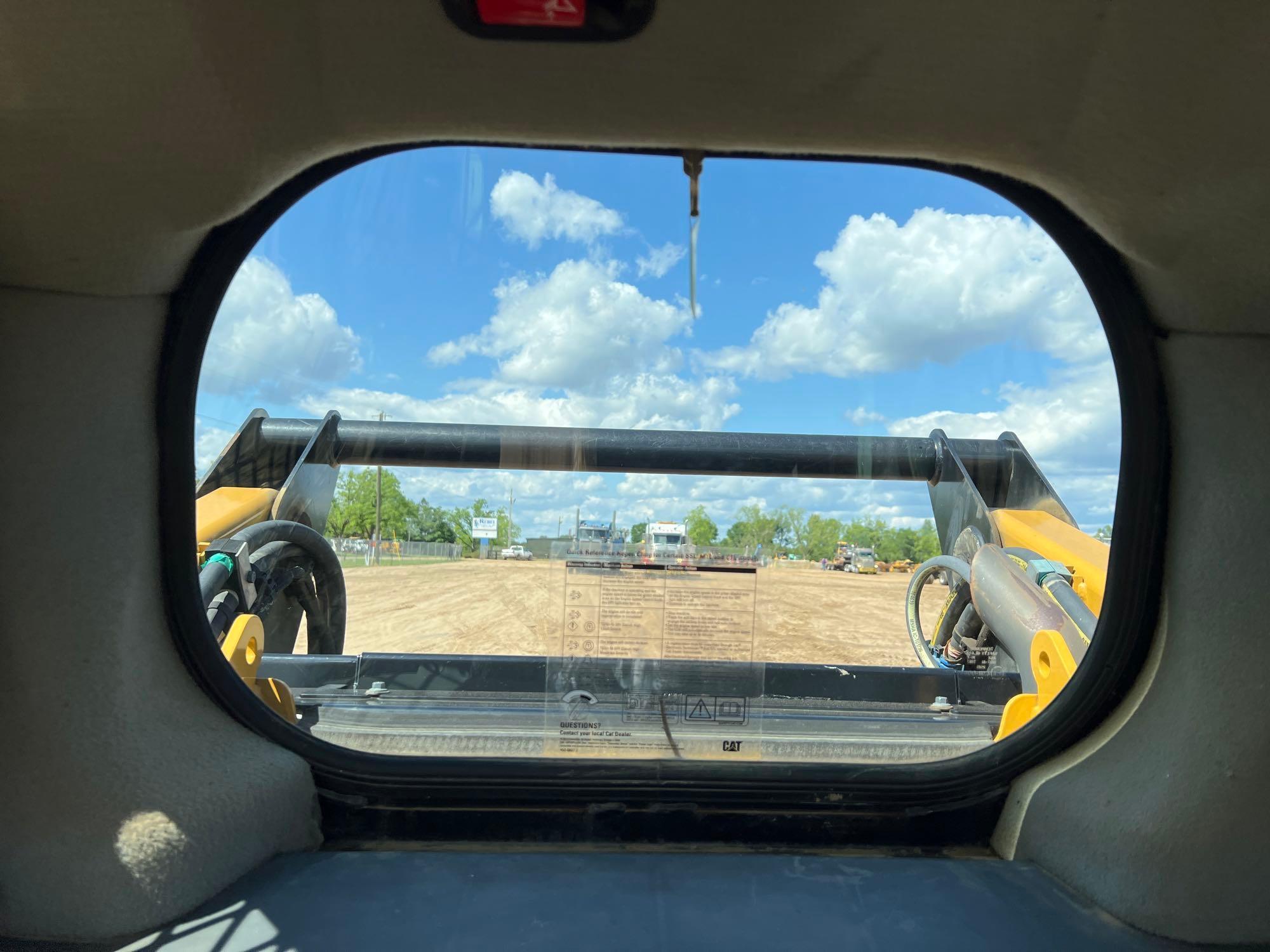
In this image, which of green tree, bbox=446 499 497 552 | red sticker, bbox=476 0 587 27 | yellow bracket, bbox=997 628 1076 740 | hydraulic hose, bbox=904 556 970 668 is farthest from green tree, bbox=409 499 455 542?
yellow bracket, bbox=997 628 1076 740

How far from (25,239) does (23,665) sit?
0.78 meters

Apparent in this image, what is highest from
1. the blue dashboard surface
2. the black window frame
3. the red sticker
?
the red sticker

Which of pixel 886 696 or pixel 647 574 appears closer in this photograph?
pixel 647 574

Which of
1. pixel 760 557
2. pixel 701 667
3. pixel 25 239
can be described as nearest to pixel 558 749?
pixel 701 667

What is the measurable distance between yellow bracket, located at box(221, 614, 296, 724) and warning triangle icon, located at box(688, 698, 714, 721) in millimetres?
969

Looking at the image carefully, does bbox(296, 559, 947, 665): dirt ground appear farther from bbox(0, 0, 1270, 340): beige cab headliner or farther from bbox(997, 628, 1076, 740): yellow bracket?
bbox(0, 0, 1270, 340): beige cab headliner

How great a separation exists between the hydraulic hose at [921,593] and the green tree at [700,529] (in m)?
0.72

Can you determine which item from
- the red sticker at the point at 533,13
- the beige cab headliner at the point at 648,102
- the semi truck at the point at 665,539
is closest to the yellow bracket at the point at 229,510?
the beige cab headliner at the point at 648,102

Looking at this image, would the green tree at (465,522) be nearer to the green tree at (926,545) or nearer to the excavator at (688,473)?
the excavator at (688,473)

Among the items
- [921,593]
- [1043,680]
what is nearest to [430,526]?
[921,593]

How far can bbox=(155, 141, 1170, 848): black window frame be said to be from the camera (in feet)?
5.61

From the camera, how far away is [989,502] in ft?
7.01

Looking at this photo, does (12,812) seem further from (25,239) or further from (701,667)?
(701,667)

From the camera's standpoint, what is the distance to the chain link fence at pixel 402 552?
5.65 feet
